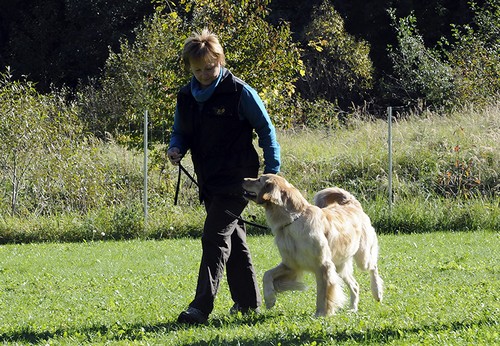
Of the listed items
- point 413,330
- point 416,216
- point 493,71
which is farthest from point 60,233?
point 493,71

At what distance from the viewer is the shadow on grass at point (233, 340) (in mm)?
5660

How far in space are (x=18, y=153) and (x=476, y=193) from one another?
7.65m

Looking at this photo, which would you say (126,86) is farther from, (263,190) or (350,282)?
(263,190)

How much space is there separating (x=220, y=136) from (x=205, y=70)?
1.65 ft

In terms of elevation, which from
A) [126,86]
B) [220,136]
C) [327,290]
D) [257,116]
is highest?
[126,86]

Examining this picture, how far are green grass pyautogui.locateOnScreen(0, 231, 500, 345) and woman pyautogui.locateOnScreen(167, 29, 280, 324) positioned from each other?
1.54 ft

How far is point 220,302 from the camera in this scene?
291 inches

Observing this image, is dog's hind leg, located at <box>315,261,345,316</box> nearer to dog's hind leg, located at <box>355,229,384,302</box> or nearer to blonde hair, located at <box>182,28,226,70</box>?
dog's hind leg, located at <box>355,229,384,302</box>

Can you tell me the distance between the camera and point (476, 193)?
48.2ft

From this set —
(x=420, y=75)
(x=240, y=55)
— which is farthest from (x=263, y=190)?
(x=420, y=75)

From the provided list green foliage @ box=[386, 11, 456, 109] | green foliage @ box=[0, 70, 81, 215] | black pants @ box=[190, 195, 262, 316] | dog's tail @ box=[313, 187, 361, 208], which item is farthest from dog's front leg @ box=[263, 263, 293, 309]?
green foliage @ box=[386, 11, 456, 109]

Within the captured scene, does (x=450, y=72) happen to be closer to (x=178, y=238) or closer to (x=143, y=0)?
(x=178, y=238)

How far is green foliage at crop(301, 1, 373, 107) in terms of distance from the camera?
29344mm

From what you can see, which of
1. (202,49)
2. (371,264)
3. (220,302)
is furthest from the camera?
(371,264)
